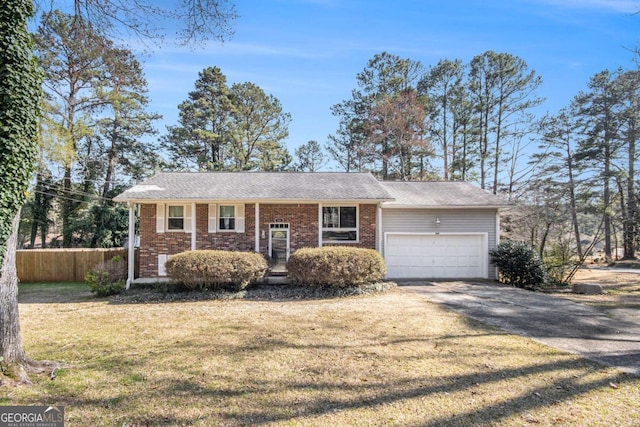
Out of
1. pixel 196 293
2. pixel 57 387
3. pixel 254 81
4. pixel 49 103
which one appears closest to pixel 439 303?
pixel 196 293

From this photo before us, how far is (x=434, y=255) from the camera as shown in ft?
44.5

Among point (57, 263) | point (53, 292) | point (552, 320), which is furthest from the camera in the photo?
point (57, 263)

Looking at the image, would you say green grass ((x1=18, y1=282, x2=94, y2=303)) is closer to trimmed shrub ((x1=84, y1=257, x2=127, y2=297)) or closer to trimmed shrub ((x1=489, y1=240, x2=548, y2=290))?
trimmed shrub ((x1=84, y1=257, x2=127, y2=297))

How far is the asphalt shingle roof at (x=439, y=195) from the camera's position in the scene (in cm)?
1329

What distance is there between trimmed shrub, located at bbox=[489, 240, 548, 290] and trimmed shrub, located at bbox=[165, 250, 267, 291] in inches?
369

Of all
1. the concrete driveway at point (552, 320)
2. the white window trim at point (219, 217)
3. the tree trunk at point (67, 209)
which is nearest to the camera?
the concrete driveway at point (552, 320)

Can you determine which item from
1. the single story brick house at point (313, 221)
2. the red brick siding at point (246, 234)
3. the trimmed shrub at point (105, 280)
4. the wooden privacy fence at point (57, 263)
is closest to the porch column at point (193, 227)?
the single story brick house at point (313, 221)

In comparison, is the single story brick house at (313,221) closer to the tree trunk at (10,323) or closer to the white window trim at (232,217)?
the white window trim at (232,217)

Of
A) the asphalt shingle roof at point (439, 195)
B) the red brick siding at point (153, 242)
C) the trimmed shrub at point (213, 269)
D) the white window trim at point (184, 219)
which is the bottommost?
the trimmed shrub at point (213, 269)

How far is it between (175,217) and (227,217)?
6.16 ft

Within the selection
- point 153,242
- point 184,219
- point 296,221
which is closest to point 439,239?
point 296,221

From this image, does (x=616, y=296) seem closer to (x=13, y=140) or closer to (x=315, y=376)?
(x=315, y=376)

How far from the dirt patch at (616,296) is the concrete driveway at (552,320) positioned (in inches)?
21.5

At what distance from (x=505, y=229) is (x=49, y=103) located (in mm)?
26665
